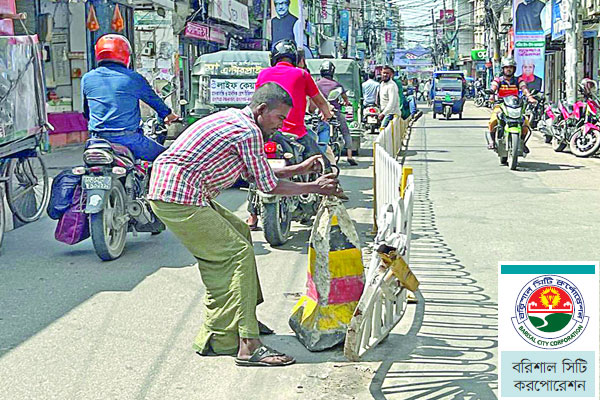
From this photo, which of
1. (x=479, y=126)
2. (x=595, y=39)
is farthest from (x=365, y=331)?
(x=595, y=39)

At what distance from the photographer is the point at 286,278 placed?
736cm

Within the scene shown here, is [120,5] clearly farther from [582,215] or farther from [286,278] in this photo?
[286,278]

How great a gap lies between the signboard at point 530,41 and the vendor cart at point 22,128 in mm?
21542

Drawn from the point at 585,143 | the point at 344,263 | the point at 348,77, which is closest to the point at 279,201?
the point at 344,263

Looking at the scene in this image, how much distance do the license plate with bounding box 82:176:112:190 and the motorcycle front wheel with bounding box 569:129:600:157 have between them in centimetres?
1141

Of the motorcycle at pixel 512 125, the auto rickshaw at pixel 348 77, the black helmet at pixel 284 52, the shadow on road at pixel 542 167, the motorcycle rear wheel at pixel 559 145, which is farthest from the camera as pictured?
the auto rickshaw at pixel 348 77

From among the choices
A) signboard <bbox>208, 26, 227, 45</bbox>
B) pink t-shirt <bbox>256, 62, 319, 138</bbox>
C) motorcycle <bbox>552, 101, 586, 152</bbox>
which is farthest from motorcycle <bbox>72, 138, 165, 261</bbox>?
signboard <bbox>208, 26, 227, 45</bbox>

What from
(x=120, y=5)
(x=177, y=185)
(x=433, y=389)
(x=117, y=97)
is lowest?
(x=433, y=389)

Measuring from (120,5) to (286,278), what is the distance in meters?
16.5

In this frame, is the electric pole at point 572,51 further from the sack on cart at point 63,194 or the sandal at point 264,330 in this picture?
the sandal at point 264,330

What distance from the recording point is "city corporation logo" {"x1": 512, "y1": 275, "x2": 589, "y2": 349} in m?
3.39

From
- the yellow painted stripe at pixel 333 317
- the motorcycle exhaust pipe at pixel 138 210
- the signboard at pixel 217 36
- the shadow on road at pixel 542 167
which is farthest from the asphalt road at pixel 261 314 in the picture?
the signboard at pixel 217 36

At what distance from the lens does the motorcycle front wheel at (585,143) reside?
16.7m

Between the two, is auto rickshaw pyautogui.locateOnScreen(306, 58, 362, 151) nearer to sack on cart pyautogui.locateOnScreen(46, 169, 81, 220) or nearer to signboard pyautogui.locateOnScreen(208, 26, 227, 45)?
sack on cart pyautogui.locateOnScreen(46, 169, 81, 220)
